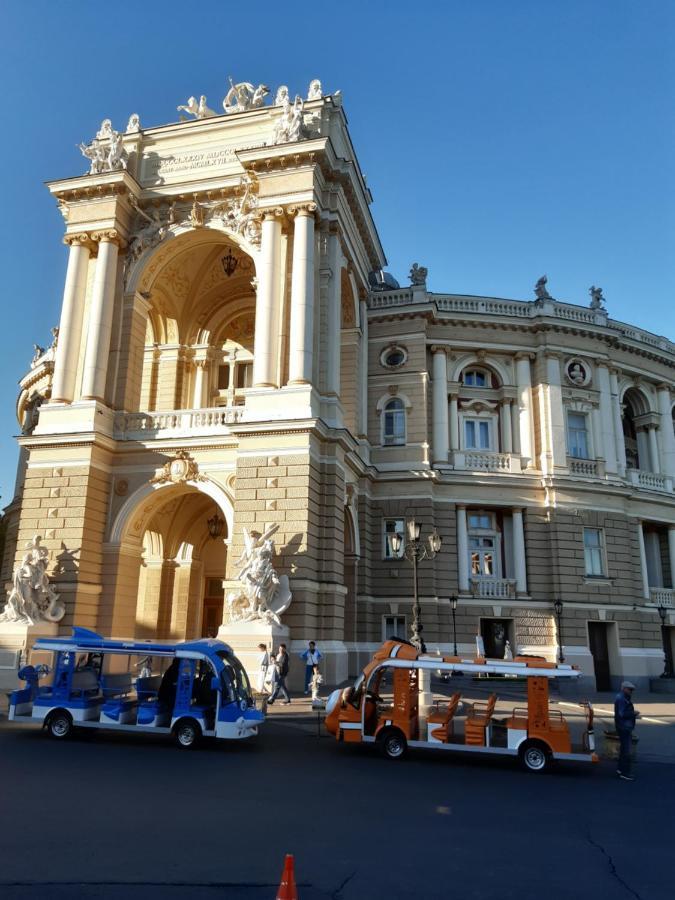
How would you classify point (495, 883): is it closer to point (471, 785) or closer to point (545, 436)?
point (471, 785)

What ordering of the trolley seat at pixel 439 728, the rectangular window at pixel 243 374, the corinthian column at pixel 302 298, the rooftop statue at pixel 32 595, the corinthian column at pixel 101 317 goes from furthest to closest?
the rectangular window at pixel 243 374 < the corinthian column at pixel 101 317 < the corinthian column at pixel 302 298 < the rooftop statue at pixel 32 595 < the trolley seat at pixel 439 728

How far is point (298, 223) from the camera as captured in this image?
24.7 m

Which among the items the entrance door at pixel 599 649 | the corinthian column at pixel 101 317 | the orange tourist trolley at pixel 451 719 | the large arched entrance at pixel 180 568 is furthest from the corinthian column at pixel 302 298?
the entrance door at pixel 599 649

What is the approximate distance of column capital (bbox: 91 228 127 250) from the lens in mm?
26703

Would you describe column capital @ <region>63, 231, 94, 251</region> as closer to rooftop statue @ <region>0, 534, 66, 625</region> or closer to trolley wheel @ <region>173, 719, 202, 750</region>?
rooftop statue @ <region>0, 534, 66, 625</region>

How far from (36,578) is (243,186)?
15.5m

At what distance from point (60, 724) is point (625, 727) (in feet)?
33.7

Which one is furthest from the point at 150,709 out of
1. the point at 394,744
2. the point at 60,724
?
the point at 394,744

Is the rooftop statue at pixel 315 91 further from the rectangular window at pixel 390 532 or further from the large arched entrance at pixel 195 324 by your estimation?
the rectangular window at pixel 390 532

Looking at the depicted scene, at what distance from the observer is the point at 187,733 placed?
13.3 meters

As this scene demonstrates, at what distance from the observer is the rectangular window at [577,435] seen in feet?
106

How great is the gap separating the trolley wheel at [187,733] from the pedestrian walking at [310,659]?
639cm

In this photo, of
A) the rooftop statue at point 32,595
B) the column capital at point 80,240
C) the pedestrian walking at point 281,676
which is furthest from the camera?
the column capital at point 80,240

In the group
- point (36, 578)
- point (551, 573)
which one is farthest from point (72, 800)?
point (551, 573)
